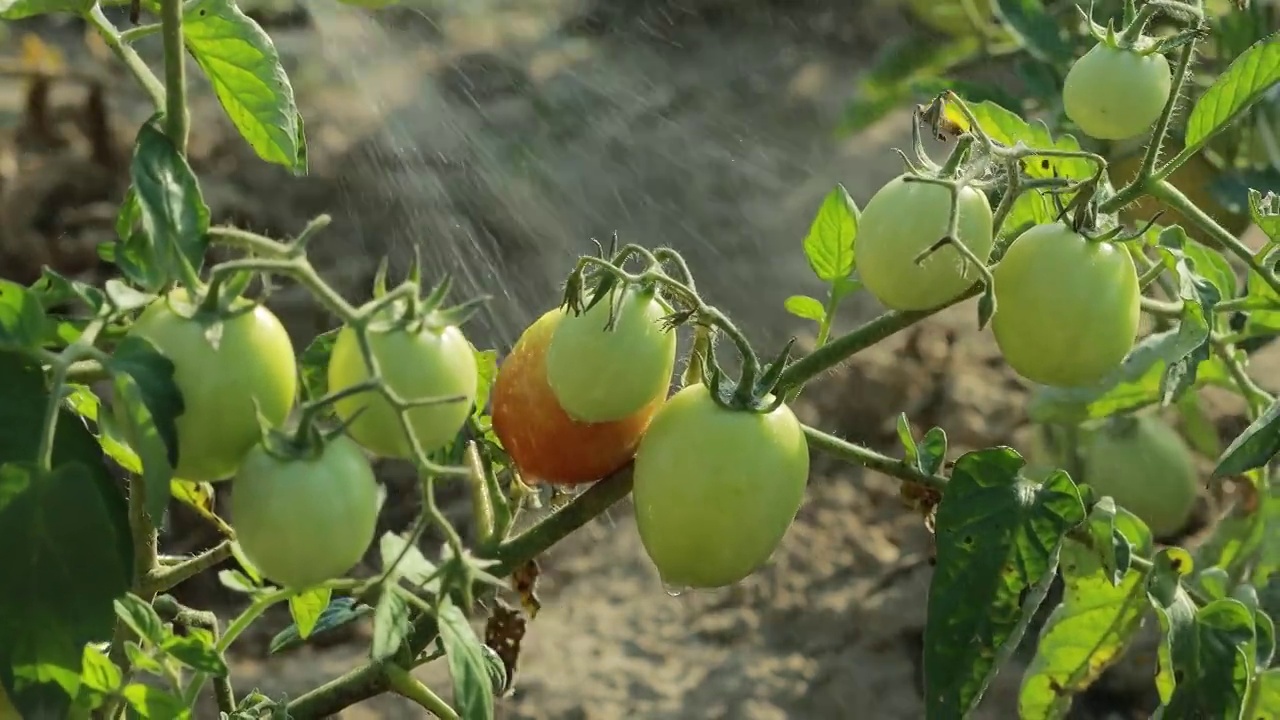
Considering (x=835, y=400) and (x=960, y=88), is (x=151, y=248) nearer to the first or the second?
(x=960, y=88)

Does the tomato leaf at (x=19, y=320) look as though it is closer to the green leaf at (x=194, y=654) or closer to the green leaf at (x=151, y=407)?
the green leaf at (x=151, y=407)

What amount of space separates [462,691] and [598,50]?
3639 millimetres

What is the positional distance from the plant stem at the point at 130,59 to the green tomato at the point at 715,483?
0.95 ft

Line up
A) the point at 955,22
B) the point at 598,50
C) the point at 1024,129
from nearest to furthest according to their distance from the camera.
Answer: the point at 1024,129 → the point at 955,22 → the point at 598,50

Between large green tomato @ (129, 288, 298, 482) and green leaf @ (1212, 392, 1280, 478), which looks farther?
green leaf @ (1212, 392, 1280, 478)

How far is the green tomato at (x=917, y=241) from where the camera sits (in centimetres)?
67

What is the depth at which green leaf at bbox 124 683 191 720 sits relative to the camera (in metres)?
0.68

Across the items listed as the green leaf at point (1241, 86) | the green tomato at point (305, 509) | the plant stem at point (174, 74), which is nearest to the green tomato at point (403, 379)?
the green tomato at point (305, 509)

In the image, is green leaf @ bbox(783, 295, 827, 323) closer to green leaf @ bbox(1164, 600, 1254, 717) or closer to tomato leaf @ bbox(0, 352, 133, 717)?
green leaf @ bbox(1164, 600, 1254, 717)

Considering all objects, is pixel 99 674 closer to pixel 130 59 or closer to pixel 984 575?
pixel 130 59

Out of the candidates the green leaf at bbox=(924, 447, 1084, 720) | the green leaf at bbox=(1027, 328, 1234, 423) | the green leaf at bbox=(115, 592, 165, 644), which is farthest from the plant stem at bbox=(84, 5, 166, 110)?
the green leaf at bbox=(1027, 328, 1234, 423)

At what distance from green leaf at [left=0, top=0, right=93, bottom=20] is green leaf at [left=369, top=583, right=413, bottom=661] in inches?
12.2

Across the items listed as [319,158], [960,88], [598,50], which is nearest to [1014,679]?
[960,88]

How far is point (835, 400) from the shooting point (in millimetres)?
2287
